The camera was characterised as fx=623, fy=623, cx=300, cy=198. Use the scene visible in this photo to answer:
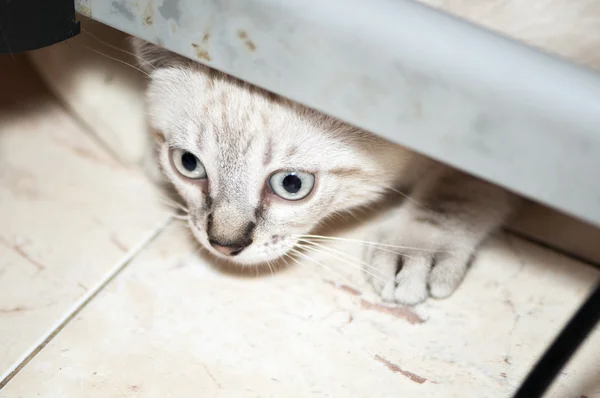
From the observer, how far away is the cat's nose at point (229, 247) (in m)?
1.21

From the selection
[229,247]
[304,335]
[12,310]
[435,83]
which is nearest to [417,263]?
[304,335]

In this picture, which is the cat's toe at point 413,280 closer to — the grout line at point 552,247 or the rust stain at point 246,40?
the grout line at point 552,247

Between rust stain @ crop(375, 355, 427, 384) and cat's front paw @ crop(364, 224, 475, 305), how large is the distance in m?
0.14

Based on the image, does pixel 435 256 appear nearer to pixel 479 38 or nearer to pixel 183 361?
pixel 183 361

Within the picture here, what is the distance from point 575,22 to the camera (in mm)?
1113

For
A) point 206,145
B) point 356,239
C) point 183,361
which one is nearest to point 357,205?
point 356,239

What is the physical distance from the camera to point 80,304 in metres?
1.31

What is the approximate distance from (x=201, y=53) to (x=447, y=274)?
72 centimetres

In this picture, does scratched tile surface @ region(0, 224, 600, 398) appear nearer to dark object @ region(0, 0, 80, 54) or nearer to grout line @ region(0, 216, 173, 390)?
grout line @ region(0, 216, 173, 390)

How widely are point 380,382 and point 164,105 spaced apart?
70cm

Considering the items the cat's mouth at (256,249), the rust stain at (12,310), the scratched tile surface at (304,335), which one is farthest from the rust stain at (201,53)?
the rust stain at (12,310)

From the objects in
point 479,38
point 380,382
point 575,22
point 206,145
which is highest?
point 575,22

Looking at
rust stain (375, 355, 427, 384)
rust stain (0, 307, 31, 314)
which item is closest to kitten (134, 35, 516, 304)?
rust stain (375, 355, 427, 384)

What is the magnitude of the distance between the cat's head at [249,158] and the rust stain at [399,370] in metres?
0.29
